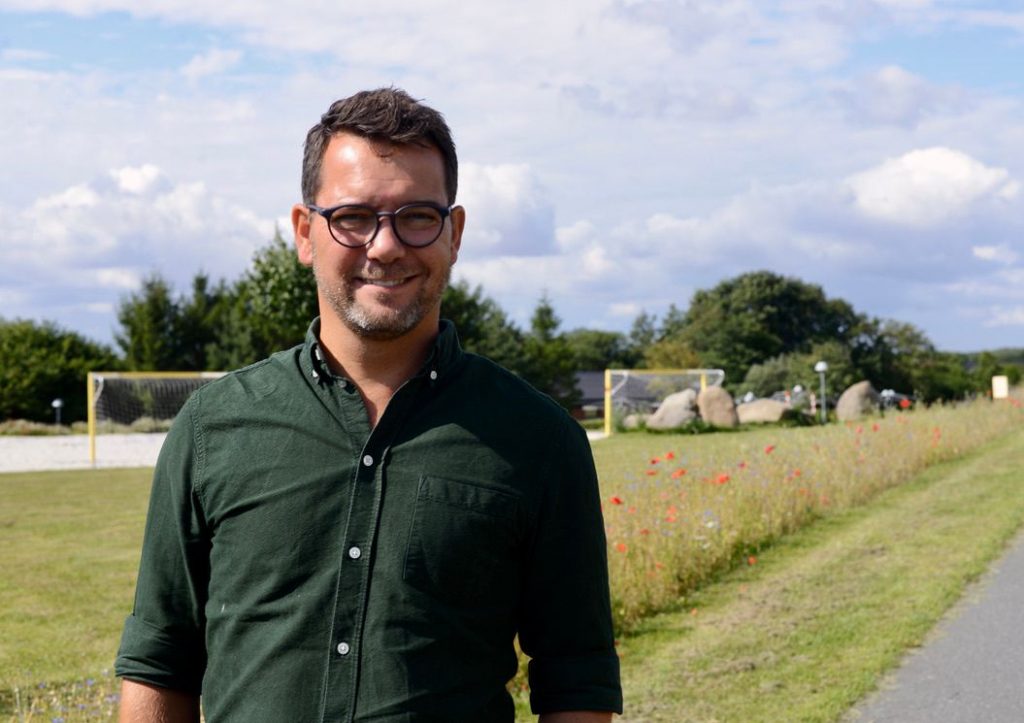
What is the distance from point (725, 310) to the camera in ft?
215

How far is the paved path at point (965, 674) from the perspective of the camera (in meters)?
6.09

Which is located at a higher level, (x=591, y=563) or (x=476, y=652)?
(x=591, y=563)

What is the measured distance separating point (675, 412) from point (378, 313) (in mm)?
30733

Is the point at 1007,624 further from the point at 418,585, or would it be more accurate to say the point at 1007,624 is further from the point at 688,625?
the point at 418,585

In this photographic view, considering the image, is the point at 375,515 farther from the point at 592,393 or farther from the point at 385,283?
the point at 592,393

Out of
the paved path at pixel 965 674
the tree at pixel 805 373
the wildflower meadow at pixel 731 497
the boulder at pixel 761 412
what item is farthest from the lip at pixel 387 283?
the tree at pixel 805 373

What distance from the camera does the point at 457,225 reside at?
8.29 ft

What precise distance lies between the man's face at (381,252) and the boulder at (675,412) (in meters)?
30.1

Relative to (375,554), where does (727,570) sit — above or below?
below

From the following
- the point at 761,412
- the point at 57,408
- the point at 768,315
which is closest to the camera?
the point at 761,412

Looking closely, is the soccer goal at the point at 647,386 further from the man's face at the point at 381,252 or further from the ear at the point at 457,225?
the man's face at the point at 381,252

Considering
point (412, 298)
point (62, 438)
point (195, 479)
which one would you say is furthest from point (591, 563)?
point (62, 438)

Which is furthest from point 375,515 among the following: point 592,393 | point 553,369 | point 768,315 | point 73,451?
point 768,315

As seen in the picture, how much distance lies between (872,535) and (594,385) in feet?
171
